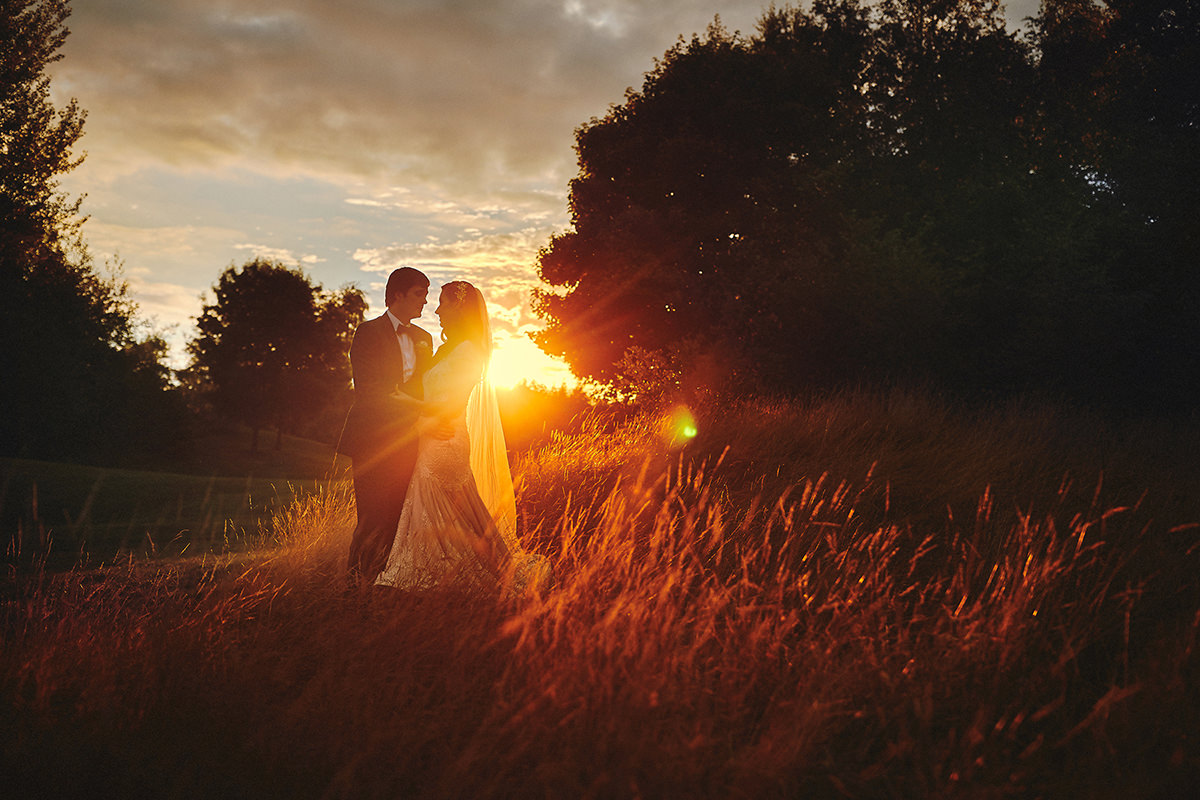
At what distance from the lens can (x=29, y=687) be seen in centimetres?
320

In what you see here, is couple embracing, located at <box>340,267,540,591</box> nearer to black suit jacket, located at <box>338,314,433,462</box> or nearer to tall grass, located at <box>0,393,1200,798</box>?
black suit jacket, located at <box>338,314,433,462</box>

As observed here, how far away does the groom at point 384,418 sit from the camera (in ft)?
15.2

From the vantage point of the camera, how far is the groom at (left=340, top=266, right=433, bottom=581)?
15.2 ft

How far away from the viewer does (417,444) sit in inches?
192

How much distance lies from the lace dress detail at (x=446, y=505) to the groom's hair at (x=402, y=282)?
0.51 metres

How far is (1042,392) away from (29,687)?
54.4 feet

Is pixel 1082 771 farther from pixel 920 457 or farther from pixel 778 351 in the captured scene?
pixel 778 351

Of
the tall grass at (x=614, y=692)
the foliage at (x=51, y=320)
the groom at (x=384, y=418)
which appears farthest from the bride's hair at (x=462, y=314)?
the foliage at (x=51, y=320)

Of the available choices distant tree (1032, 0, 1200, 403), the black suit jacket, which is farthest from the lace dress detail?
distant tree (1032, 0, 1200, 403)

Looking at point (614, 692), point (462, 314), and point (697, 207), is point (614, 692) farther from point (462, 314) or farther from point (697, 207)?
point (697, 207)

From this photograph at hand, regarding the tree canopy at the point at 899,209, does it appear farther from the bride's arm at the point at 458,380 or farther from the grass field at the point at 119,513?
the bride's arm at the point at 458,380

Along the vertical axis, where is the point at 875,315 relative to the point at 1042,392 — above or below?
above

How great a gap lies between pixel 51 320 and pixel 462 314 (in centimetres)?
2901


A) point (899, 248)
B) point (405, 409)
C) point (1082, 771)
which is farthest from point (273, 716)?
point (899, 248)
